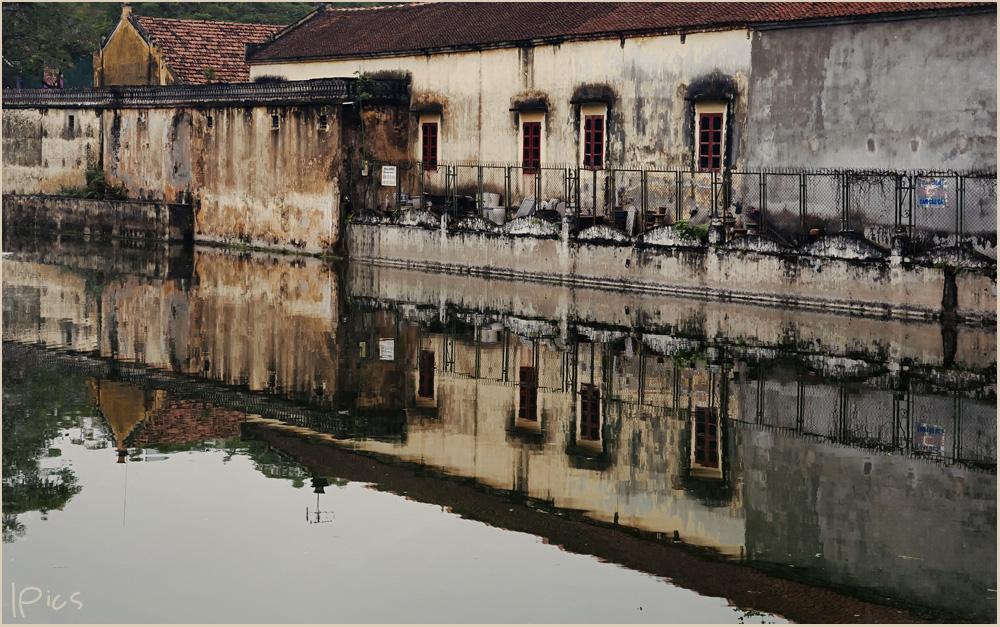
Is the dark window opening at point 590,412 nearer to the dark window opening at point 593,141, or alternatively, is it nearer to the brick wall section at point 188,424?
the brick wall section at point 188,424

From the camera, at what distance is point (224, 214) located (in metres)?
31.3

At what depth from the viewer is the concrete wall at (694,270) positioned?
18531 mm

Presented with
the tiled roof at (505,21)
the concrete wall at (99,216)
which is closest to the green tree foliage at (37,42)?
the concrete wall at (99,216)

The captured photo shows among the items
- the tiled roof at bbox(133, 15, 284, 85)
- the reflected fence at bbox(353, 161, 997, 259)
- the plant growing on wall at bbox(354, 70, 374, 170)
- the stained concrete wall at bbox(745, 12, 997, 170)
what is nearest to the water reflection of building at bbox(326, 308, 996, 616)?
the reflected fence at bbox(353, 161, 997, 259)

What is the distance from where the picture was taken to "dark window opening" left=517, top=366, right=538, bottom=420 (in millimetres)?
12932

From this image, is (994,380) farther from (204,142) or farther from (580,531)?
(204,142)

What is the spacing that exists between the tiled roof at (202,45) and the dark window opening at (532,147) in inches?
493

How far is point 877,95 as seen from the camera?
2119 centimetres

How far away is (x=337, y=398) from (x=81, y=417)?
236cm

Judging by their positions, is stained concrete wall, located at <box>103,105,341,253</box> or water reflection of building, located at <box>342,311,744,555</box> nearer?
water reflection of building, located at <box>342,311,744,555</box>

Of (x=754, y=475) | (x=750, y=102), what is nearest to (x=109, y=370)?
(x=754, y=475)

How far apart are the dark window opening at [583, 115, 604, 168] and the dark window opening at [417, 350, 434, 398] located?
10.4 metres

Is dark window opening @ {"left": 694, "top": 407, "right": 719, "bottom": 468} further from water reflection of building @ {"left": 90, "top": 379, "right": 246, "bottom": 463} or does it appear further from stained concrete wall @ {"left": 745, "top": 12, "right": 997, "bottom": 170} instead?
stained concrete wall @ {"left": 745, "top": 12, "right": 997, "bottom": 170}

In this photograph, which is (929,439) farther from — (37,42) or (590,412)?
(37,42)
